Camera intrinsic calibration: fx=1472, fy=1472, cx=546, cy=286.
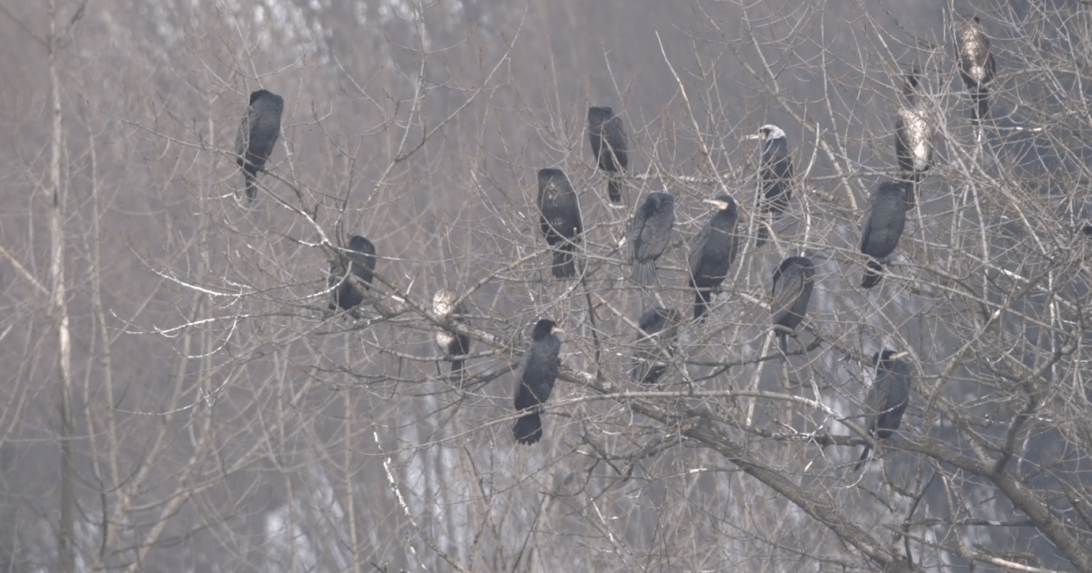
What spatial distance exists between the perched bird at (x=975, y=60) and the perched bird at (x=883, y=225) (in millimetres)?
1128

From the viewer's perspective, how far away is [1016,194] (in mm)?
7023

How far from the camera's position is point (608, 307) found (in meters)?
7.59

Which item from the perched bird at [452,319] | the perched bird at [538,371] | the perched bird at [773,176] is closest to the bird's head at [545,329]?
the perched bird at [538,371]

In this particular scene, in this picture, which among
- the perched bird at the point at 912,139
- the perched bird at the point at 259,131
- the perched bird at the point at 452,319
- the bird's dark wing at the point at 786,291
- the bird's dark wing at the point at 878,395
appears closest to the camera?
the bird's dark wing at the point at 786,291

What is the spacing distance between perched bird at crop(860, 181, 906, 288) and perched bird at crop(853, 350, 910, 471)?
47cm

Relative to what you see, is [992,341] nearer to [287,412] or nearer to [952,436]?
[287,412]

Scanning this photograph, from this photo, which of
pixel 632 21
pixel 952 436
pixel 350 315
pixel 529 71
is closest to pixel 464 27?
pixel 529 71

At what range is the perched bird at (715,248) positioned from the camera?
7.28m

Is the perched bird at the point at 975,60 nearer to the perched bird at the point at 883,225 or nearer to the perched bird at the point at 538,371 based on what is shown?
the perched bird at the point at 883,225

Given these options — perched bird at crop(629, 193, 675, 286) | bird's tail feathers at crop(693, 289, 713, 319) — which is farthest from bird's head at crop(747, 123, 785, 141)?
perched bird at crop(629, 193, 675, 286)

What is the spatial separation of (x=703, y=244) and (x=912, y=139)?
1.35 m

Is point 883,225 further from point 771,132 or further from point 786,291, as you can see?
point 771,132

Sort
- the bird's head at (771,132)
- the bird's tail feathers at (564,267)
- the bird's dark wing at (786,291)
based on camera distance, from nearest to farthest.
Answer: the bird's dark wing at (786,291) → the bird's tail feathers at (564,267) → the bird's head at (771,132)

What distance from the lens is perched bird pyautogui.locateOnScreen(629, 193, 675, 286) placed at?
708 centimetres
